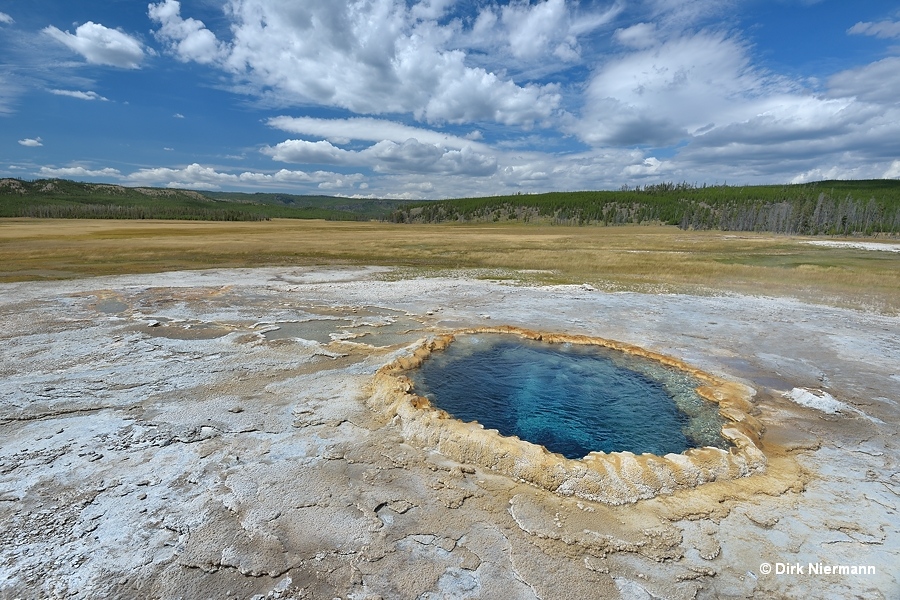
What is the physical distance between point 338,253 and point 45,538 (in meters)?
32.4

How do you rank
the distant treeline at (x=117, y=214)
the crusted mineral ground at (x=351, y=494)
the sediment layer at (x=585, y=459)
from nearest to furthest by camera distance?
1. the crusted mineral ground at (x=351, y=494)
2. the sediment layer at (x=585, y=459)
3. the distant treeline at (x=117, y=214)

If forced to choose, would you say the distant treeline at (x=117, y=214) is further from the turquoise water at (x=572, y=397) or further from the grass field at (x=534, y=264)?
the turquoise water at (x=572, y=397)

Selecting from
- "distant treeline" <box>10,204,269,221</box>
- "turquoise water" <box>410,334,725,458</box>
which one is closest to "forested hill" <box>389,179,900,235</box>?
"distant treeline" <box>10,204,269,221</box>

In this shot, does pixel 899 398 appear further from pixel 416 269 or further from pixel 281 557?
pixel 416 269

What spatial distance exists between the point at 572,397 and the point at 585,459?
2882 millimetres

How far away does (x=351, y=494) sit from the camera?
534 cm

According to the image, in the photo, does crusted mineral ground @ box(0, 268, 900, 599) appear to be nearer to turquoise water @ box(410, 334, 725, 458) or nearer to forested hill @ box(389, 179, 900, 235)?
turquoise water @ box(410, 334, 725, 458)

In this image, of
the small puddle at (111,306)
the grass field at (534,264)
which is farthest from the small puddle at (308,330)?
the grass field at (534,264)

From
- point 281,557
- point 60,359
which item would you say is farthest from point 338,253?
point 281,557

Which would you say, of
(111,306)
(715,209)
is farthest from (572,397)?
(715,209)

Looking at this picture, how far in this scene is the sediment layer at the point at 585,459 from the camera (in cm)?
558

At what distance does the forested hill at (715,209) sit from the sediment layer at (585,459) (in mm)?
105035

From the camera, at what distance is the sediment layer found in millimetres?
5578

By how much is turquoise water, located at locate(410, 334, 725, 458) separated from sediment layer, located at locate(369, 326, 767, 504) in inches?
23.1
